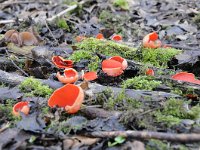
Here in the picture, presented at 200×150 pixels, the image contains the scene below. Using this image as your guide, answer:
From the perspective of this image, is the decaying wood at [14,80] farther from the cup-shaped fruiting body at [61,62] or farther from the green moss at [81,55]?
the green moss at [81,55]

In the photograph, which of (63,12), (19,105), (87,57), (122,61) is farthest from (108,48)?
(63,12)

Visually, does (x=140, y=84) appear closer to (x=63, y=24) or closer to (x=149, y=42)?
(x=149, y=42)

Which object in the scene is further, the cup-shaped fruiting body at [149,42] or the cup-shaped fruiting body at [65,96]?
the cup-shaped fruiting body at [149,42]

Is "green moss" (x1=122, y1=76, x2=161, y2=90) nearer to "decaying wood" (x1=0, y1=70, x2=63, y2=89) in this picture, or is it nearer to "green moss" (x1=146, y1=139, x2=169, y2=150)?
"decaying wood" (x1=0, y1=70, x2=63, y2=89)

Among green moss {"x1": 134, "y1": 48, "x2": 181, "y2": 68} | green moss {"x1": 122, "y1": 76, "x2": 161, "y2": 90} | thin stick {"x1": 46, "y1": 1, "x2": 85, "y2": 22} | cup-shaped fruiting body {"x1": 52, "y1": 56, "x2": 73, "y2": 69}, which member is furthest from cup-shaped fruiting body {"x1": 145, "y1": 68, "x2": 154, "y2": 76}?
thin stick {"x1": 46, "y1": 1, "x2": 85, "y2": 22}

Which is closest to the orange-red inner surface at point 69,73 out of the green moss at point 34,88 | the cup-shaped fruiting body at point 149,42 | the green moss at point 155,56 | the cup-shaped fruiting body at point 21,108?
the green moss at point 34,88
